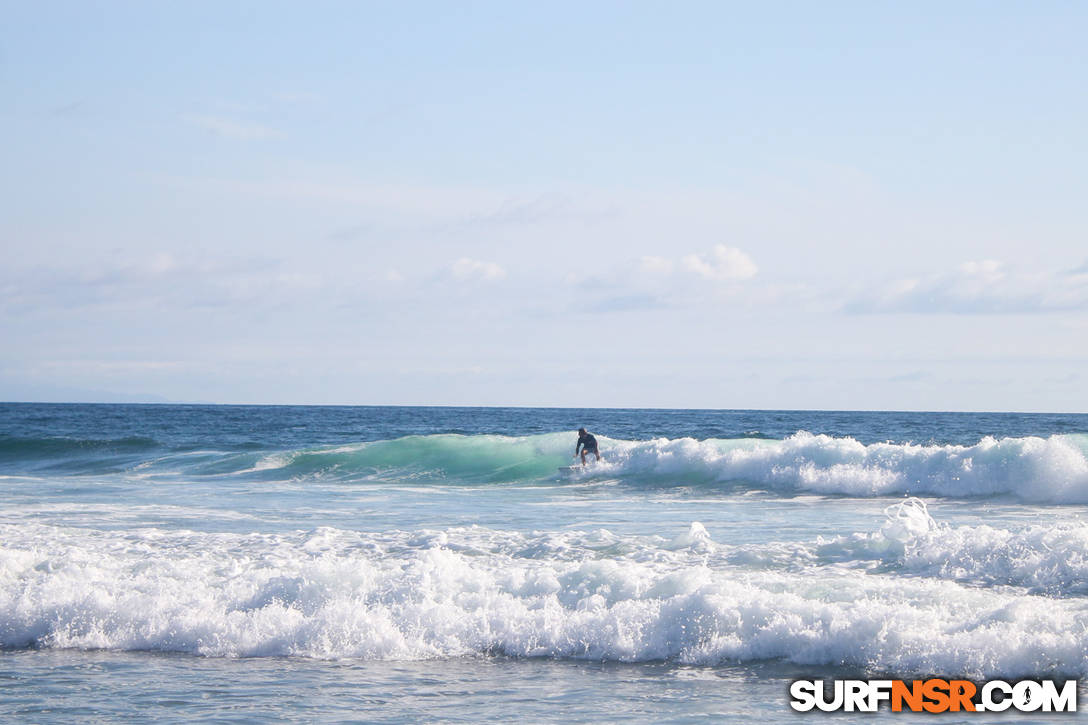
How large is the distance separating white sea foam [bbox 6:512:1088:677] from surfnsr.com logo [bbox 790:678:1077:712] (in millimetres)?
318

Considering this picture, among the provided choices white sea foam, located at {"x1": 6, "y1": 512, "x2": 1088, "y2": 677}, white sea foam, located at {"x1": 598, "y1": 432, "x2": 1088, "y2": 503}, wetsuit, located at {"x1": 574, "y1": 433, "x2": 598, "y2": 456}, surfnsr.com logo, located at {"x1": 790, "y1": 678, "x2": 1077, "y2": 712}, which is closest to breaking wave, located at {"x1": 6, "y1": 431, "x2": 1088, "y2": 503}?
white sea foam, located at {"x1": 598, "y1": 432, "x2": 1088, "y2": 503}

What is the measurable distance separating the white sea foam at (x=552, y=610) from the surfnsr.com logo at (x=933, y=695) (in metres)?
0.32

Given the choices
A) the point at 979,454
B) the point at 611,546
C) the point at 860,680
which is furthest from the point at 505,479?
the point at 860,680

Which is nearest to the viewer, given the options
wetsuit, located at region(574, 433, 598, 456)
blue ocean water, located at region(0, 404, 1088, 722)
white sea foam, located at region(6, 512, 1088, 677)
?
blue ocean water, located at region(0, 404, 1088, 722)

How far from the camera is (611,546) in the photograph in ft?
42.7

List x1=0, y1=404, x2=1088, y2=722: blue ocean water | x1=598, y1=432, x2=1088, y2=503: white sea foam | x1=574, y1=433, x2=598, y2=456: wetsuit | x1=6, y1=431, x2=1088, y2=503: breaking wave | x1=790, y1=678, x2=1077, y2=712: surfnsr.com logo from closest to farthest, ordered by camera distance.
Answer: x1=790, y1=678, x2=1077, y2=712: surfnsr.com logo < x1=0, y1=404, x2=1088, y2=722: blue ocean water < x1=598, y1=432, x2=1088, y2=503: white sea foam < x1=6, y1=431, x2=1088, y2=503: breaking wave < x1=574, y1=433, x2=598, y2=456: wetsuit

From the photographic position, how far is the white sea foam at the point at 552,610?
344 inches

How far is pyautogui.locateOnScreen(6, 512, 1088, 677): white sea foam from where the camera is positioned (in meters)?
8.73

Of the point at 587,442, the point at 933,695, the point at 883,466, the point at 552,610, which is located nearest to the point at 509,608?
the point at 552,610

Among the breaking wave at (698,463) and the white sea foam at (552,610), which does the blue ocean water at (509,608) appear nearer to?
the white sea foam at (552,610)

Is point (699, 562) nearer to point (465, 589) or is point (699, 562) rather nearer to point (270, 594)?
point (465, 589)

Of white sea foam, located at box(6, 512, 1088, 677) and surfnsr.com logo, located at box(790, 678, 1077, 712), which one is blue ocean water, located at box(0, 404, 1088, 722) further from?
surfnsr.com logo, located at box(790, 678, 1077, 712)

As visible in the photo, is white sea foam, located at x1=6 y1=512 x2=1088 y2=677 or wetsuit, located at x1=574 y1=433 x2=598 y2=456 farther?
wetsuit, located at x1=574 y1=433 x2=598 y2=456

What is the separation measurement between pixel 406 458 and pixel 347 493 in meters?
8.38
